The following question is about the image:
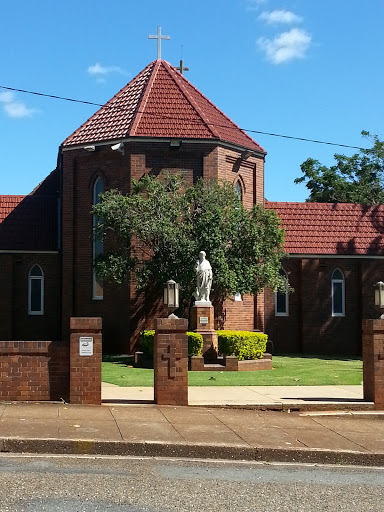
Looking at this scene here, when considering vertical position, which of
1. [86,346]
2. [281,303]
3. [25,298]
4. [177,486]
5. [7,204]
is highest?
[7,204]

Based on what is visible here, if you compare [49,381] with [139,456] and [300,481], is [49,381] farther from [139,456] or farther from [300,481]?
[300,481]

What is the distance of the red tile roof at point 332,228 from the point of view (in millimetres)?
32438

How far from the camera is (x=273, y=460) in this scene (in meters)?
9.97

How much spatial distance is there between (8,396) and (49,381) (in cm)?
74

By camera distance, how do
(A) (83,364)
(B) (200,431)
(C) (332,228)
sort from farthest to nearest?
(C) (332,228) → (A) (83,364) → (B) (200,431)

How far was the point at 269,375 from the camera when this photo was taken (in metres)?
21.2

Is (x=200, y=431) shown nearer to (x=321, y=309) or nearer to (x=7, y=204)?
(x=321, y=309)

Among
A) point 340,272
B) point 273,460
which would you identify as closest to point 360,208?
point 340,272

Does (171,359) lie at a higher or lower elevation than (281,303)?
Answer: lower

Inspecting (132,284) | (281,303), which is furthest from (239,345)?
→ (281,303)

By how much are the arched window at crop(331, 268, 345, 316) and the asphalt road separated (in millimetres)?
22949

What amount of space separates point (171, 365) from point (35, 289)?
1906 cm

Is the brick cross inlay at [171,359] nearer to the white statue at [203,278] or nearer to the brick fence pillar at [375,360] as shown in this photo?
the brick fence pillar at [375,360]

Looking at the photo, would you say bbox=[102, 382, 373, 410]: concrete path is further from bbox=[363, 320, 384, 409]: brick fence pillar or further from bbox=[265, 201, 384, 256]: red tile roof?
bbox=[265, 201, 384, 256]: red tile roof
